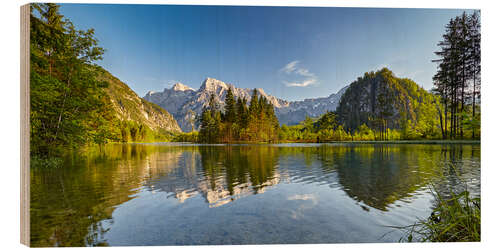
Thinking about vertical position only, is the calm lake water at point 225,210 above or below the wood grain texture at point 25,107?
below

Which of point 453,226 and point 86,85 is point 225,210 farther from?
point 86,85

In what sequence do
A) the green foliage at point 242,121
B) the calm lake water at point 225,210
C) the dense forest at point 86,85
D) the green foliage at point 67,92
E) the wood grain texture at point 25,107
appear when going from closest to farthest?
the calm lake water at point 225,210
the wood grain texture at point 25,107
the dense forest at point 86,85
the green foliage at point 67,92
the green foliage at point 242,121

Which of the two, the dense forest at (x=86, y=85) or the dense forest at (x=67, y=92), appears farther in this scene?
the dense forest at (x=67, y=92)

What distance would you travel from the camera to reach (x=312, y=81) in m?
10.9

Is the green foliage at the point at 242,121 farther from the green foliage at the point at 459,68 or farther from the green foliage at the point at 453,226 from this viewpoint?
the green foliage at the point at 453,226

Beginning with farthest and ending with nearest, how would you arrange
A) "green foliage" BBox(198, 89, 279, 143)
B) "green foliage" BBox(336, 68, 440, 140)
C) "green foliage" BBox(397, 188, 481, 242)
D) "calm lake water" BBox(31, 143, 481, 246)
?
"green foliage" BBox(198, 89, 279, 143) < "green foliage" BBox(336, 68, 440, 140) < "calm lake water" BBox(31, 143, 481, 246) < "green foliage" BBox(397, 188, 481, 242)

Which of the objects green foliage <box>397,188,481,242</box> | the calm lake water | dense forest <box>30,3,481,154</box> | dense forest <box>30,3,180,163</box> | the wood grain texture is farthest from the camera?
dense forest <box>30,3,180,163</box>

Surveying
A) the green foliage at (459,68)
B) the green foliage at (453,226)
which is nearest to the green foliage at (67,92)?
the green foliage at (453,226)

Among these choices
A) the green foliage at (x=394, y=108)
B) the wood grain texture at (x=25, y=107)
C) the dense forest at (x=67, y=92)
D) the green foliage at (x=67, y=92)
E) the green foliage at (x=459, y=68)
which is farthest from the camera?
the green foliage at (x=394, y=108)

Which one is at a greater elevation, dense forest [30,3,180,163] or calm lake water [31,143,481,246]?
dense forest [30,3,180,163]

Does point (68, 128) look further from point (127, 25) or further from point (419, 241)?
point (419, 241)

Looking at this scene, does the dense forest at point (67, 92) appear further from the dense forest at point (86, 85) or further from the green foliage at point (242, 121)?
the green foliage at point (242, 121)

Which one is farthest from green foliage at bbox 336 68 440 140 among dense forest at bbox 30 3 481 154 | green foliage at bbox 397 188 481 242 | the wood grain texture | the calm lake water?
the wood grain texture

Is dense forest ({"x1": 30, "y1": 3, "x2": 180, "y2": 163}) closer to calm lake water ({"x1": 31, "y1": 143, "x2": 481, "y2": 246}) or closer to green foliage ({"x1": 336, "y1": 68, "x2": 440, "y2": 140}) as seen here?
calm lake water ({"x1": 31, "y1": 143, "x2": 481, "y2": 246})
